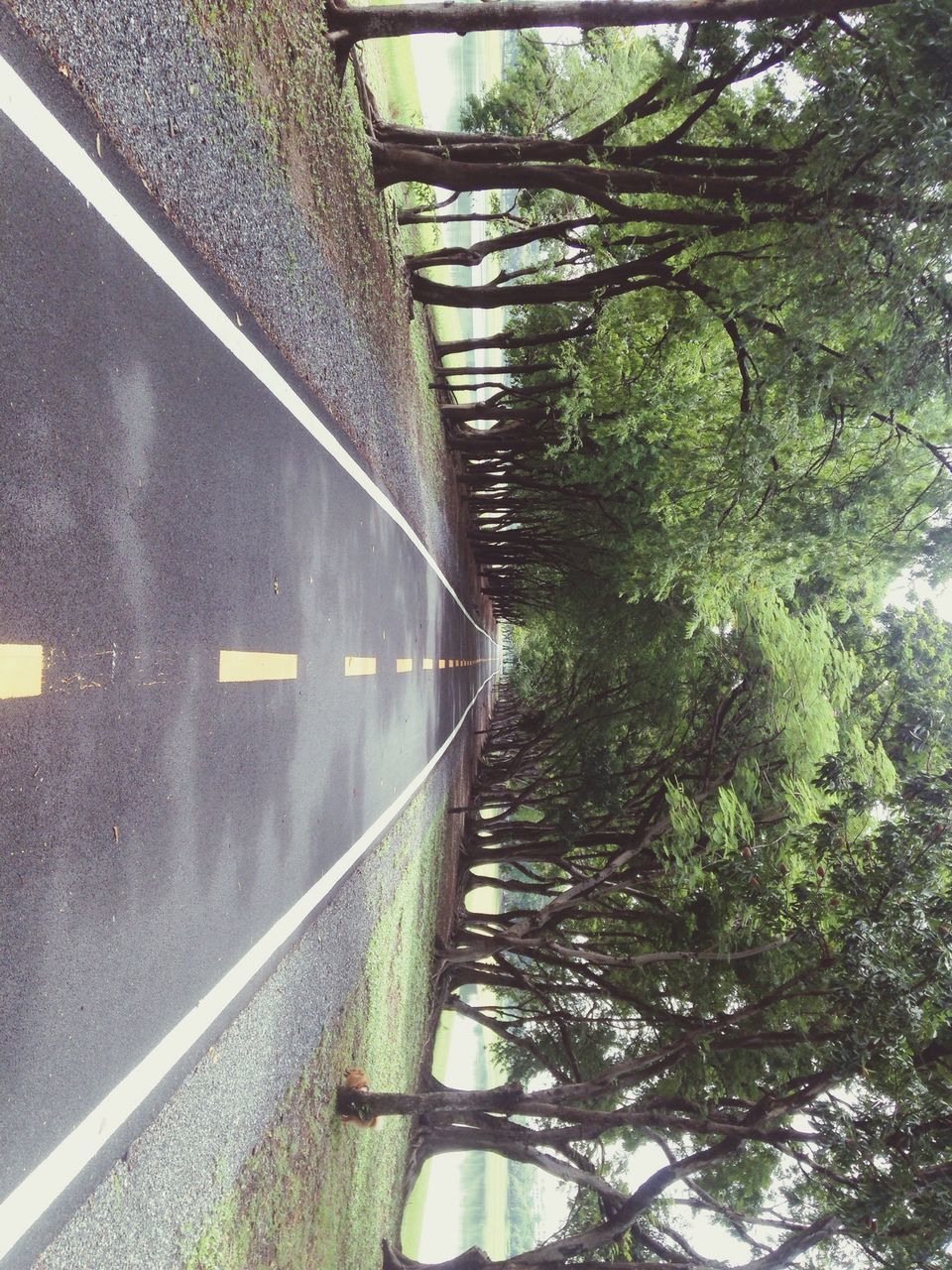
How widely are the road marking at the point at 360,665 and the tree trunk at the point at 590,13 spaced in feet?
21.4

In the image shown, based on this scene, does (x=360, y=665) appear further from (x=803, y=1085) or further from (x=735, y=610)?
(x=735, y=610)

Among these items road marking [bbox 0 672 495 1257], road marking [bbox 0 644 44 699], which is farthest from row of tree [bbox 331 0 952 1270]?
road marking [bbox 0 644 44 699]

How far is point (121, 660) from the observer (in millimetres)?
5477

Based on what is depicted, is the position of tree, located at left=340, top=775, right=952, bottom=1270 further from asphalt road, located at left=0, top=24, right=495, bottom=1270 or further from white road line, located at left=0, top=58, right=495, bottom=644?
white road line, located at left=0, top=58, right=495, bottom=644

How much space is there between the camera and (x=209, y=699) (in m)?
6.68

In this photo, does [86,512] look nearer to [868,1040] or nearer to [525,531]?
[868,1040]

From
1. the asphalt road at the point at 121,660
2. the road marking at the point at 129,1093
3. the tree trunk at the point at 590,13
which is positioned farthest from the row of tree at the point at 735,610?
the asphalt road at the point at 121,660

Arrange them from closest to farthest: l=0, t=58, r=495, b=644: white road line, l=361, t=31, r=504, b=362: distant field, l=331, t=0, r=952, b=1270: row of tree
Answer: l=0, t=58, r=495, b=644: white road line → l=331, t=0, r=952, b=1270: row of tree → l=361, t=31, r=504, b=362: distant field

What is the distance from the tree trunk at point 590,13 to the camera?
296 inches

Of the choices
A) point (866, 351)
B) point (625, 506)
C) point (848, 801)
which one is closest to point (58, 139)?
point (866, 351)

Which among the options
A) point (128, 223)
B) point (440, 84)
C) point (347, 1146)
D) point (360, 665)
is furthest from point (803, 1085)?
point (440, 84)

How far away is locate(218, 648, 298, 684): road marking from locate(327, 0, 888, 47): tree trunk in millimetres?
6027

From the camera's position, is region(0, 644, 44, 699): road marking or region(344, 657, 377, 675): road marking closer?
region(0, 644, 44, 699): road marking

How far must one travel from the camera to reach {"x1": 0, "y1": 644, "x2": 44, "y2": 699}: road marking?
4516 mm
